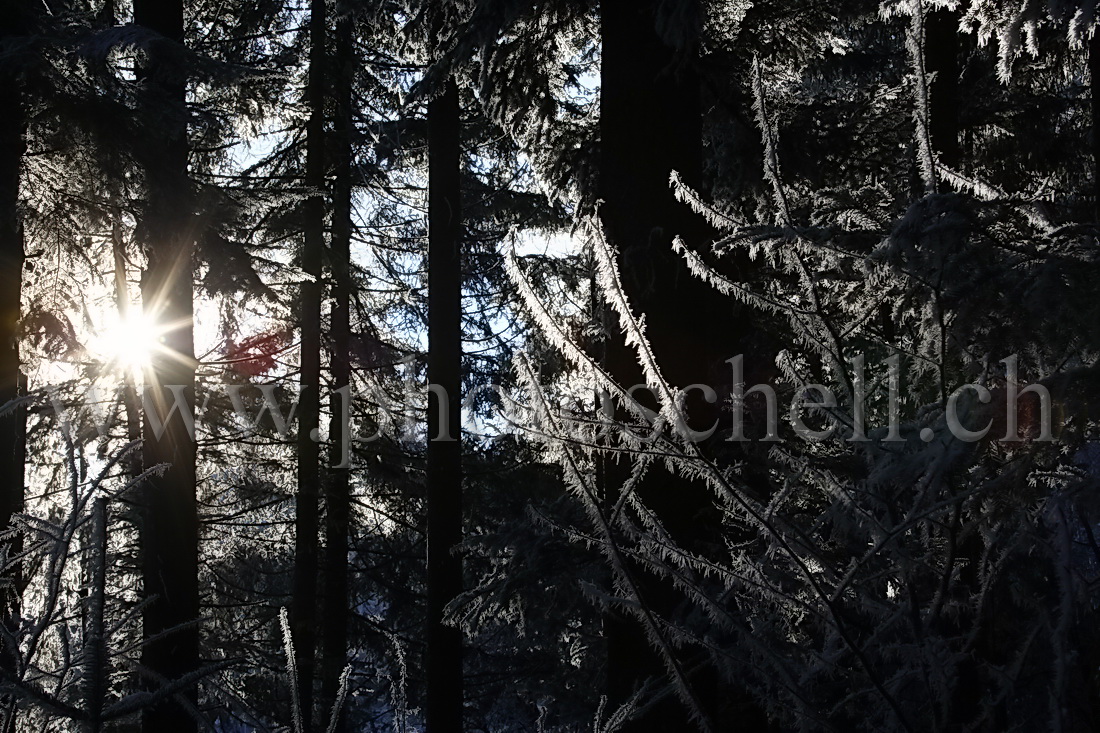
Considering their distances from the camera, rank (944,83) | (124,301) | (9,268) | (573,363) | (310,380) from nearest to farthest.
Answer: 1. (573,363)
2. (944,83)
3. (9,268)
4. (124,301)
5. (310,380)

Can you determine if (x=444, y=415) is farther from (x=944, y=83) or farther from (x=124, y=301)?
(x=944, y=83)

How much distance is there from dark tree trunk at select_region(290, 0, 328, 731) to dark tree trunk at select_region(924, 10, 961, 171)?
7.47 m

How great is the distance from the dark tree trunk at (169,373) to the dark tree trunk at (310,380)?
329 centimetres

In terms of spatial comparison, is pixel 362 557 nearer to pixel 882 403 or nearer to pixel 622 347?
pixel 882 403

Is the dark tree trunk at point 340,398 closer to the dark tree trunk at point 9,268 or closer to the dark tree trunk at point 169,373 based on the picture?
the dark tree trunk at point 169,373

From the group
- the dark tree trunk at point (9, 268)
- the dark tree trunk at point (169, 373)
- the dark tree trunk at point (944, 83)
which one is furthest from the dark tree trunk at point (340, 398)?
the dark tree trunk at point (944, 83)

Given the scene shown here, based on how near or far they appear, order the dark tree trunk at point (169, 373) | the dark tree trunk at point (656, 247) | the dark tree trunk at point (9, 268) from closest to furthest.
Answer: the dark tree trunk at point (656, 247) → the dark tree trunk at point (9, 268) → the dark tree trunk at point (169, 373)

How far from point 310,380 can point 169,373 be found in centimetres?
382

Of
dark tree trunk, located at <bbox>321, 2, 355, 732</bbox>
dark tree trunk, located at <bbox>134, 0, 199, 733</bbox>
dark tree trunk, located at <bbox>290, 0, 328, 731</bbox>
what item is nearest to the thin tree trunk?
dark tree trunk, located at <bbox>134, 0, 199, 733</bbox>

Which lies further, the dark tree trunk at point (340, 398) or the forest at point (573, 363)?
the dark tree trunk at point (340, 398)

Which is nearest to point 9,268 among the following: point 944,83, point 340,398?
point 340,398

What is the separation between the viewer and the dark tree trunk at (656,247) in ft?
15.1

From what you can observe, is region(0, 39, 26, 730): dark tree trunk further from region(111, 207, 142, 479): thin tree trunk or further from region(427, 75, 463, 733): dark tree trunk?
region(427, 75, 463, 733): dark tree trunk

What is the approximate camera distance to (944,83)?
7160 mm
